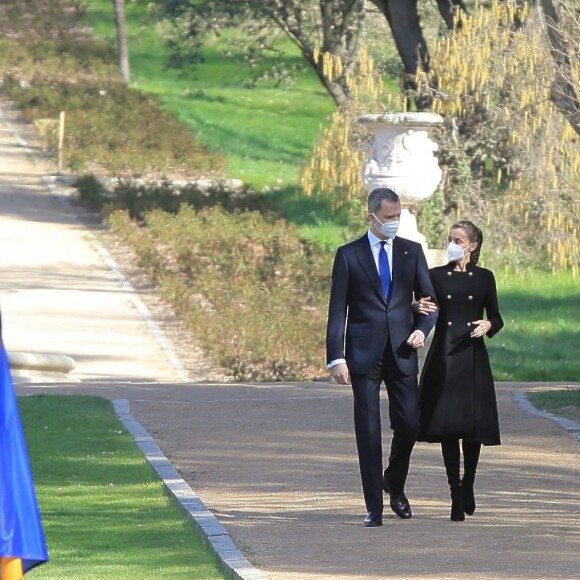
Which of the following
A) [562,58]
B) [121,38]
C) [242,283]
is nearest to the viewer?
[562,58]

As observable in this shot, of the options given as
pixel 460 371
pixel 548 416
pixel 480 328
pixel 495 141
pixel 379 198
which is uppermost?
pixel 379 198

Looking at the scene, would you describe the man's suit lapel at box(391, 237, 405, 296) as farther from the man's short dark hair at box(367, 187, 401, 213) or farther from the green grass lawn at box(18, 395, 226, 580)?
the green grass lawn at box(18, 395, 226, 580)

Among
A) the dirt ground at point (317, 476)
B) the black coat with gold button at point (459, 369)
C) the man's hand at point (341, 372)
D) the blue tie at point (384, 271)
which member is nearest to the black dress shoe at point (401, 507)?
the dirt ground at point (317, 476)

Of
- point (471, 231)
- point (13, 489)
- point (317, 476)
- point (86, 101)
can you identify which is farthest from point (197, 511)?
point (86, 101)

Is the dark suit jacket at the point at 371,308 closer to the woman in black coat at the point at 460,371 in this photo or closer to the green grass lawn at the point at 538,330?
the woman in black coat at the point at 460,371

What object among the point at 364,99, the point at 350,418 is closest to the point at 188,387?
the point at 350,418

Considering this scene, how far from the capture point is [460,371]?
27.0 feet

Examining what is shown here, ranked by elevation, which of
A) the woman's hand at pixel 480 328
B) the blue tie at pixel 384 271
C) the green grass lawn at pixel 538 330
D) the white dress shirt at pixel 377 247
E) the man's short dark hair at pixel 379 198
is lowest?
the green grass lawn at pixel 538 330

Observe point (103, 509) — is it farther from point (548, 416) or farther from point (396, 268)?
point (548, 416)

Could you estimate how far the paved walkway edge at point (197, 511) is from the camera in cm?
688

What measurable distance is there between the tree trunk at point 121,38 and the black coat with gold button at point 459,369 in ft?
118

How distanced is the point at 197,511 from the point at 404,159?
372 inches

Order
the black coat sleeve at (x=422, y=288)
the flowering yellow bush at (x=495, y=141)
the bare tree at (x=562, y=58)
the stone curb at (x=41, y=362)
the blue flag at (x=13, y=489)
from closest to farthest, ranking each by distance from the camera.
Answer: the blue flag at (x=13, y=489)
the black coat sleeve at (x=422, y=288)
the bare tree at (x=562, y=58)
the stone curb at (x=41, y=362)
the flowering yellow bush at (x=495, y=141)

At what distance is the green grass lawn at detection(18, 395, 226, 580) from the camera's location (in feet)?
23.6
